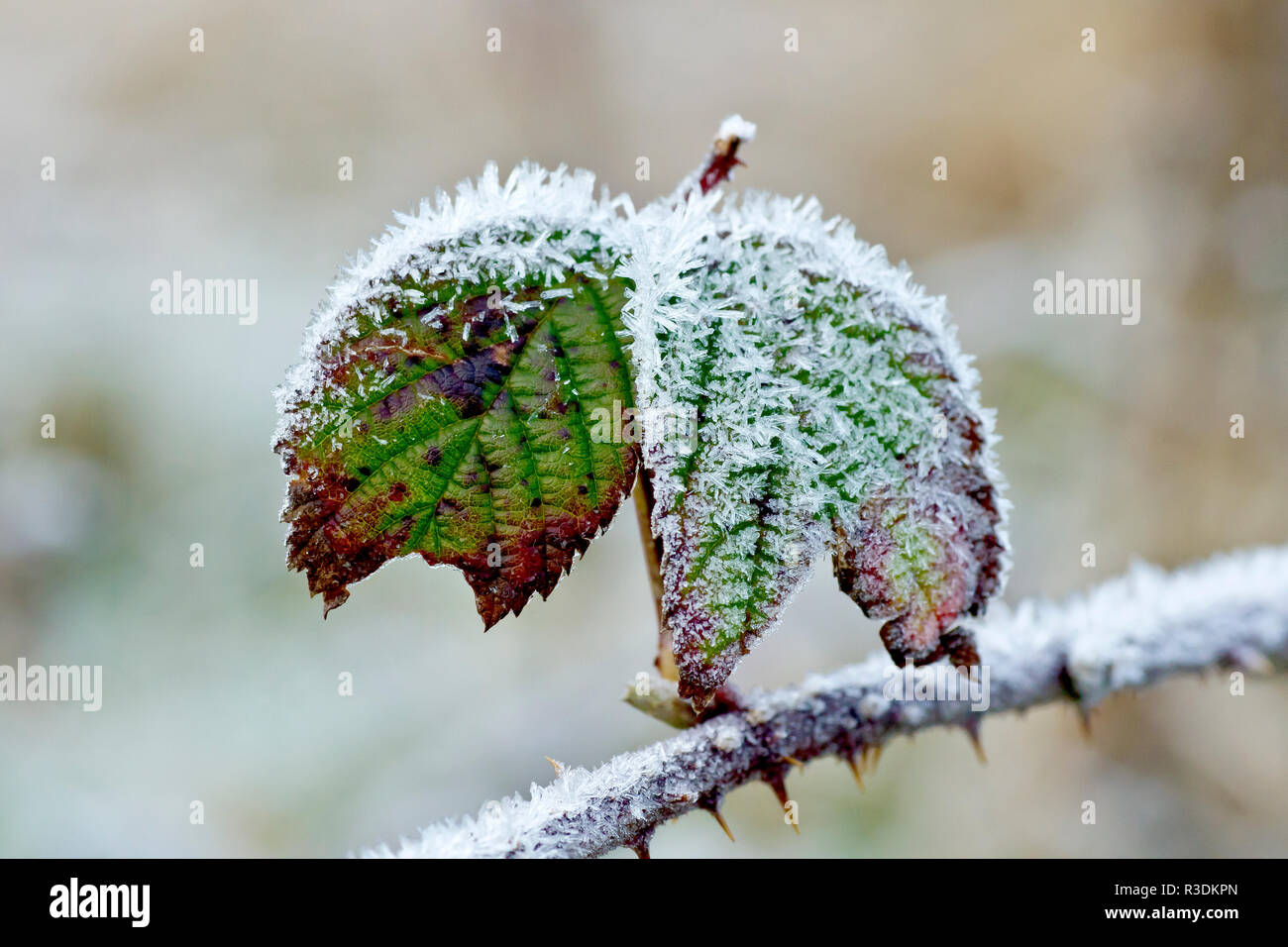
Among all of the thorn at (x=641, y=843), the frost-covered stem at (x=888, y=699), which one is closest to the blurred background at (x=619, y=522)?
the frost-covered stem at (x=888, y=699)

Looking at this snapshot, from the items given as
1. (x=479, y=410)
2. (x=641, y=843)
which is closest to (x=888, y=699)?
(x=641, y=843)

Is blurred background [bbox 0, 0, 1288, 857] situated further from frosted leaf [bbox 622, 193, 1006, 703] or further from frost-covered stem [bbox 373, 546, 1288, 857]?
frosted leaf [bbox 622, 193, 1006, 703]

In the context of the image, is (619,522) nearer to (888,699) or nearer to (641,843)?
(888,699)

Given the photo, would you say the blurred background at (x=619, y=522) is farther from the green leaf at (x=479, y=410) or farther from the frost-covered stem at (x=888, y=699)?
the green leaf at (x=479, y=410)

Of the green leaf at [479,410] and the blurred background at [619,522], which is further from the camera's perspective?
the blurred background at [619,522]

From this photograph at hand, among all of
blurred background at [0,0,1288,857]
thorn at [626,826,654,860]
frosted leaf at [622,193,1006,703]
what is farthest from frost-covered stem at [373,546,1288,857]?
blurred background at [0,0,1288,857]
